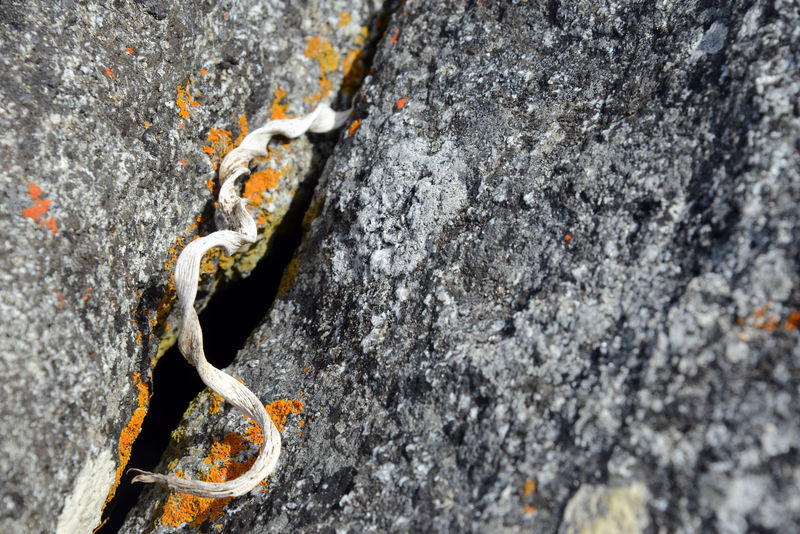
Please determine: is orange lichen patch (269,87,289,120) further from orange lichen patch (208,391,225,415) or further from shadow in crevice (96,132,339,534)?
orange lichen patch (208,391,225,415)

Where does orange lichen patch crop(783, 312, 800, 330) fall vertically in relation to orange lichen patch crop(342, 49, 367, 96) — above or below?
below

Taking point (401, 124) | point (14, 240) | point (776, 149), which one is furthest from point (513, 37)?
point (14, 240)

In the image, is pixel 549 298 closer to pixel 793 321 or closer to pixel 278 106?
pixel 793 321

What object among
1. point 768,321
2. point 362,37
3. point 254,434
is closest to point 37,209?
point 254,434

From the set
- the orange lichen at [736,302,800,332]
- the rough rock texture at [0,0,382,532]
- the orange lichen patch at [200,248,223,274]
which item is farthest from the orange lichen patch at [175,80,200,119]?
the orange lichen at [736,302,800,332]

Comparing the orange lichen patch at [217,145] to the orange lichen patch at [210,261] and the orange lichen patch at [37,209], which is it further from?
the orange lichen patch at [37,209]
